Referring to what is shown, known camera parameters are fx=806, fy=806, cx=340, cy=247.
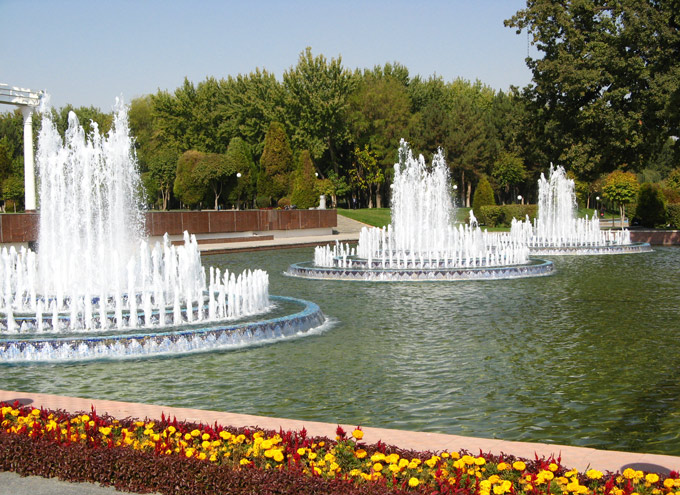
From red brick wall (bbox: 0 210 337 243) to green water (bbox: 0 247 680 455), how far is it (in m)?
17.0

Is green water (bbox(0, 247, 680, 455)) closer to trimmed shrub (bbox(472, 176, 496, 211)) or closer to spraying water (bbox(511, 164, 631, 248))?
spraying water (bbox(511, 164, 631, 248))

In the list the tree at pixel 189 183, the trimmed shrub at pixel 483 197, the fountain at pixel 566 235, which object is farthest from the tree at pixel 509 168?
the tree at pixel 189 183

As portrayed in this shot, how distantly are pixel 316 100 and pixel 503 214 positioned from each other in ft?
59.1

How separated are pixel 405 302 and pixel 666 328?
4815 millimetres

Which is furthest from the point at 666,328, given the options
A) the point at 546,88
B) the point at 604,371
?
the point at 546,88

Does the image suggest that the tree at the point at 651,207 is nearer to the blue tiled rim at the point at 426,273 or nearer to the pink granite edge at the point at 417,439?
the blue tiled rim at the point at 426,273

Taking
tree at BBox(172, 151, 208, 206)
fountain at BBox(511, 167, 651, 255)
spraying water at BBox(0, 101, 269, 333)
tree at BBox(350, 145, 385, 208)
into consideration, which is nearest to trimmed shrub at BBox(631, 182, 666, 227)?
fountain at BBox(511, 167, 651, 255)

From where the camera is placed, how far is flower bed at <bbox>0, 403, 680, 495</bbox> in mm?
4516

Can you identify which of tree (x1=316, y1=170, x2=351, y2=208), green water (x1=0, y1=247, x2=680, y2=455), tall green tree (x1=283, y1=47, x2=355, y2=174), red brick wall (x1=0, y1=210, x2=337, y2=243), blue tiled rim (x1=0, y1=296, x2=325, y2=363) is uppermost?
tall green tree (x1=283, y1=47, x2=355, y2=174)

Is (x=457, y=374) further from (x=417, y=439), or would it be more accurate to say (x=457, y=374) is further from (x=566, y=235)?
(x=566, y=235)

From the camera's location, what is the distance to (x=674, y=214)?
4147 cm

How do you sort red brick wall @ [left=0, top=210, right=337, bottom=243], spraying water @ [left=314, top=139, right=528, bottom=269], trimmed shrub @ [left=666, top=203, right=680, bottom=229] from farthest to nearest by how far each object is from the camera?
1. trimmed shrub @ [left=666, top=203, right=680, bottom=229]
2. red brick wall @ [left=0, top=210, right=337, bottom=243]
3. spraying water @ [left=314, top=139, right=528, bottom=269]

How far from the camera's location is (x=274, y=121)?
62188 millimetres

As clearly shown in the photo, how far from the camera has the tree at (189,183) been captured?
2296 inches
